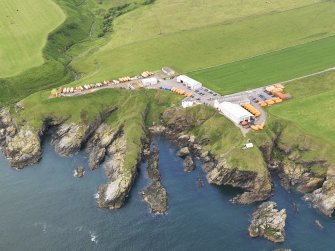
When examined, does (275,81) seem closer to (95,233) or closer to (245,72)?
(245,72)

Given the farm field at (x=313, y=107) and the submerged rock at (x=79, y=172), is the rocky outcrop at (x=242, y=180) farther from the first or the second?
the submerged rock at (x=79, y=172)

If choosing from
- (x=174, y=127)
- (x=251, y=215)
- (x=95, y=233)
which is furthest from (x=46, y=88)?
(x=251, y=215)

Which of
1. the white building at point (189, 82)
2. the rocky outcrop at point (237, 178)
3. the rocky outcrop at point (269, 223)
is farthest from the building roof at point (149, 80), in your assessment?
the rocky outcrop at point (269, 223)

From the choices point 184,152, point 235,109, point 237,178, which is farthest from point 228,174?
point 235,109

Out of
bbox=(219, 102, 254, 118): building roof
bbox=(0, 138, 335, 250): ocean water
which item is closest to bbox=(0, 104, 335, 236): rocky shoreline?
bbox=(0, 138, 335, 250): ocean water

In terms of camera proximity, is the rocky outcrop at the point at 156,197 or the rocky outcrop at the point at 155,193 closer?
the rocky outcrop at the point at 156,197

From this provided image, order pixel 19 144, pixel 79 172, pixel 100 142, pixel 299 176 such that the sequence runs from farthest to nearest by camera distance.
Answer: pixel 100 142 < pixel 19 144 < pixel 79 172 < pixel 299 176

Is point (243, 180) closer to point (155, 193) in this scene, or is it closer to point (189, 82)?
point (155, 193)
